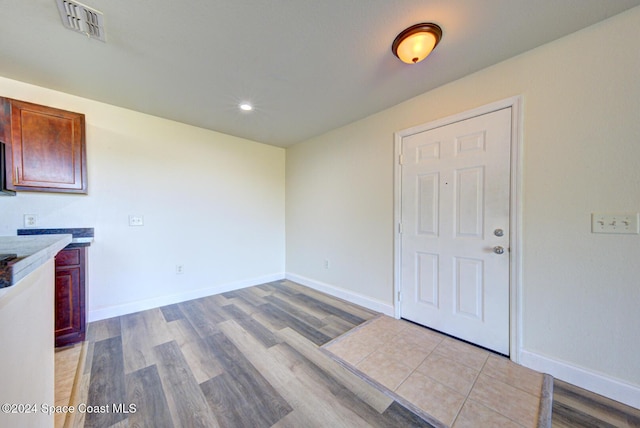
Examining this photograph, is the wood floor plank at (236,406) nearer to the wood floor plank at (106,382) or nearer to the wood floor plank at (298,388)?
the wood floor plank at (298,388)

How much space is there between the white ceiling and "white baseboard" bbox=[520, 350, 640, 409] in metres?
2.31

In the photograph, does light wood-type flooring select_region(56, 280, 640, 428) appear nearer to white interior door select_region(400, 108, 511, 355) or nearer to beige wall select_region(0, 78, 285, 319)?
white interior door select_region(400, 108, 511, 355)

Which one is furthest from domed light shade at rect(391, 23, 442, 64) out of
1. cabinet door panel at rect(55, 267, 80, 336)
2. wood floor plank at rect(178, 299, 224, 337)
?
cabinet door panel at rect(55, 267, 80, 336)

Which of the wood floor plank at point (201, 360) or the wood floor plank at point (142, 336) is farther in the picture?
the wood floor plank at point (142, 336)

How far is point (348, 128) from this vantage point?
3.09m

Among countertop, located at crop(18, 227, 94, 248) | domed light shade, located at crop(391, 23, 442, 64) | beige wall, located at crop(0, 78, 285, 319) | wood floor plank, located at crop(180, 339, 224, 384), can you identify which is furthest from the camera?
beige wall, located at crop(0, 78, 285, 319)

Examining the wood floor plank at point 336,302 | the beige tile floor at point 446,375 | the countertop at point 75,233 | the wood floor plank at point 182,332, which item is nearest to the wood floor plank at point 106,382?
the wood floor plank at point 182,332

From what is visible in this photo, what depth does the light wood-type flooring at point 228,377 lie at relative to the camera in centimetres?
133

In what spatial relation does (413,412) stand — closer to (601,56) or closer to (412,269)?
(412,269)

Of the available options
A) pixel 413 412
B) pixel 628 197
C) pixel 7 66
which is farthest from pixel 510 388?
pixel 7 66

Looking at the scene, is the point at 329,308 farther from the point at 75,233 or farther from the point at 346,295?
the point at 75,233

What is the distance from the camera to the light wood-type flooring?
1.33 meters

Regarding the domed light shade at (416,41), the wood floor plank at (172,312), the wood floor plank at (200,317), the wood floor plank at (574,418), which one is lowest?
the wood floor plank at (574,418)

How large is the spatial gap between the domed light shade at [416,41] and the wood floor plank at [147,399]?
276 centimetres
